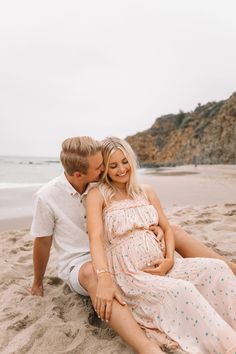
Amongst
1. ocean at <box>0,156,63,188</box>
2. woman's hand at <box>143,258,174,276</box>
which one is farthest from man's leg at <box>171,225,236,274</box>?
ocean at <box>0,156,63,188</box>

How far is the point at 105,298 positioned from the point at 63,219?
2.53ft

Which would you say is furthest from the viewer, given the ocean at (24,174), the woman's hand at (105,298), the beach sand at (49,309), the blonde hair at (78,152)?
the ocean at (24,174)

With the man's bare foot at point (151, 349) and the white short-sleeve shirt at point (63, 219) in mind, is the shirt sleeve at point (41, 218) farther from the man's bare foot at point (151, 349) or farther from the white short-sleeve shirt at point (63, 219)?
the man's bare foot at point (151, 349)

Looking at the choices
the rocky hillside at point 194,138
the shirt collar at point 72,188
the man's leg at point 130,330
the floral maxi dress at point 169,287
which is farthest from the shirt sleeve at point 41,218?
the rocky hillside at point 194,138

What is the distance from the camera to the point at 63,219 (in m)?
2.59

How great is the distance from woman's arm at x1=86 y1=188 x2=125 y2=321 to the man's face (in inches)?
3.3

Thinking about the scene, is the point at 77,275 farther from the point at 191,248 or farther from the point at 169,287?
the point at 191,248

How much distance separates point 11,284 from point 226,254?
6.46 feet

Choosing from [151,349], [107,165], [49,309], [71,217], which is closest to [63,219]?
[71,217]

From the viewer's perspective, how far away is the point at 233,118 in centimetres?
2698

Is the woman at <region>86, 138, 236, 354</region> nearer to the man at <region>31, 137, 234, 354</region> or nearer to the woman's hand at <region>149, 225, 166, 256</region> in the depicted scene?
the woman's hand at <region>149, 225, 166, 256</region>

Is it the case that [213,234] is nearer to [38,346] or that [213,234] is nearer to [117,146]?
[117,146]

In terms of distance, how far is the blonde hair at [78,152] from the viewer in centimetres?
239

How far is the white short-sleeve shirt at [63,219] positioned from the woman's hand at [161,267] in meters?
0.51
